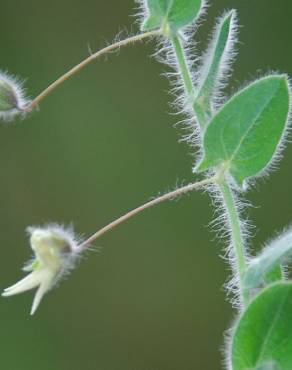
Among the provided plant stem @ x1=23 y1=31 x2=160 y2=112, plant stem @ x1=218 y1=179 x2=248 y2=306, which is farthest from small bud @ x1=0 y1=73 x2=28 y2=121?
plant stem @ x1=218 y1=179 x2=248 y2=306

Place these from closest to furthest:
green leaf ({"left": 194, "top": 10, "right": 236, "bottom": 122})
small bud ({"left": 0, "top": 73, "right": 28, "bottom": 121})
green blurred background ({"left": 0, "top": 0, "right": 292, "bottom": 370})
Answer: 1. green leaf ({"left": 194, "top": 10, "right": 236, "bottom": 122})
2. small bud ({"left": 0, "top": 73, "right": 28, "bottom": 121})
3. green blurred background ({"left": 0, "top": 0, "right": 292, "bottom": 370})

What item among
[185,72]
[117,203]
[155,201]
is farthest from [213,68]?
[117,203]

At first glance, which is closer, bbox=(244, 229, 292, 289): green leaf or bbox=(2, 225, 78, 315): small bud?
bbox=(244, 229, 292, 289): green leaf

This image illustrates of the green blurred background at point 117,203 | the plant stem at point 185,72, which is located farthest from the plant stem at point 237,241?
the green blurred background at point 117,203

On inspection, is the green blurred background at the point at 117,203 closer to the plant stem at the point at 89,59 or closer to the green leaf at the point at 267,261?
the plant stem at the point at 89,59

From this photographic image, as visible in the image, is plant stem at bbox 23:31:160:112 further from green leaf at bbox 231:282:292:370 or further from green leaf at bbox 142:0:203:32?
green leaf at bbox 231:282:292:370

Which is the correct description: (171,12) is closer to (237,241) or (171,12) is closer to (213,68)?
(213,68)

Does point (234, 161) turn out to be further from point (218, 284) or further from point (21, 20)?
point (21, 20)
